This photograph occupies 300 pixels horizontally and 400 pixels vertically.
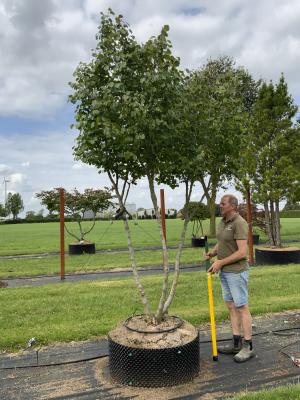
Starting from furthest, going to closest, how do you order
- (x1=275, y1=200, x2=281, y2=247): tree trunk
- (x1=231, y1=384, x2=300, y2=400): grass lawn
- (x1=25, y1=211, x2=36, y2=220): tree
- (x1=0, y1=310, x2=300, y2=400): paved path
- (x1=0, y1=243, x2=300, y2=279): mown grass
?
(x1=25, y1=211, x2=36, y2=220): tree, (x1=275, y1=200, x2=281, y2=247): tree trunk, (x1=0, y1=243, x2=300, y2=279): mown grass, (x1=0, y1=310, x2=300, y2=400): paved path, (x1=231, y1=384, x2=300, y2=400): grass lawn

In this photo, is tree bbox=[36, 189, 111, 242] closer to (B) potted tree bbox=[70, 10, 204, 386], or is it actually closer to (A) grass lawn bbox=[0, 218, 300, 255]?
(A) grass lawn bbox=[0, 218, 300, 255]

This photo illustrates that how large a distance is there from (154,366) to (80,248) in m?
15.4

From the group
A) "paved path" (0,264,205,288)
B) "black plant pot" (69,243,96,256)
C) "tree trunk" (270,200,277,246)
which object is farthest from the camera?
"black plant pot" (69,243,96,256)

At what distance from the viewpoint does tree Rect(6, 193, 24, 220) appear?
92450 mm

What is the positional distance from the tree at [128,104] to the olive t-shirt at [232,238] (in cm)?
82

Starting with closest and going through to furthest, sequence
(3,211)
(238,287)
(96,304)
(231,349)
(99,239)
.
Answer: (238,287) → (231,349) → (96,304) → (99,239) → (3,211)

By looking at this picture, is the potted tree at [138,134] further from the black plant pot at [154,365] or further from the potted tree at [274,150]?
the potted tree at [274,150]

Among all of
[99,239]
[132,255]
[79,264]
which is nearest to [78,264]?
[79,264]

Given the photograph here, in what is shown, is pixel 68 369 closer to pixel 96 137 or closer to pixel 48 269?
pixel 96 137

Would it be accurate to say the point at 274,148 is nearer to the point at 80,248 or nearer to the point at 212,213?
the point at 80,248

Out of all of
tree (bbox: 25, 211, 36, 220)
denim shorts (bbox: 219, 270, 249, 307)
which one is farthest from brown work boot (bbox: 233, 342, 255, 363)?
tree (bbox: 25, 211, 36, 220)

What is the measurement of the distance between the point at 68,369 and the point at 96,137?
2.58m

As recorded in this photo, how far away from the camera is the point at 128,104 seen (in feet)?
14.4

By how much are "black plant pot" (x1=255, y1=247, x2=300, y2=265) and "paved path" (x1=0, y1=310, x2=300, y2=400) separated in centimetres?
731
